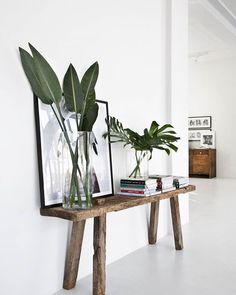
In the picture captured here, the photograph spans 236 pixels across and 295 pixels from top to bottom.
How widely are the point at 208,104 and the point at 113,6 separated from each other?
7.30 metres

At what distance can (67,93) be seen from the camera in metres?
2.19

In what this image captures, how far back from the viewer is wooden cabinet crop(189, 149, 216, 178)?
920 cm

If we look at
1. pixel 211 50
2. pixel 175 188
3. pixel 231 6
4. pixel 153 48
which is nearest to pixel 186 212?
pixel 175 188

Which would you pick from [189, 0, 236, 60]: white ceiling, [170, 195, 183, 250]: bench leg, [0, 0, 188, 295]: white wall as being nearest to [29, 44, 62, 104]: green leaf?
[0, 0, 188, 295]: white wall

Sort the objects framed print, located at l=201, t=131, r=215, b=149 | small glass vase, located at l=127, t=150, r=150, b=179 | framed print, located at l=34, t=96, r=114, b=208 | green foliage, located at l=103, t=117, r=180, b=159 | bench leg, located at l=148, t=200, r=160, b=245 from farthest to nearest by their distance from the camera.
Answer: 1. framed print, located at l=201, t=131, r=215, b=149
2. bench leg, located at l=148, t=200, r=160, b=245
3. small glass vase, located at l=127, t=150, r=150, b=179
4. green foliage, located at l=103, t=117, r=180, b=159
5. framed print, located at l=34, t=96, r=114, b=208

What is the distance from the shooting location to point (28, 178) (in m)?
2.15

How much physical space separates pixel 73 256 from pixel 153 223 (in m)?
1.24

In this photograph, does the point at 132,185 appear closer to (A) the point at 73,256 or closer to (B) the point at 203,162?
(A) the point at 73,256

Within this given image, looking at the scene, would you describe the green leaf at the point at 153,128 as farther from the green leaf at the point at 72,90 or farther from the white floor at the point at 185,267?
the white floor at the point at 185,267

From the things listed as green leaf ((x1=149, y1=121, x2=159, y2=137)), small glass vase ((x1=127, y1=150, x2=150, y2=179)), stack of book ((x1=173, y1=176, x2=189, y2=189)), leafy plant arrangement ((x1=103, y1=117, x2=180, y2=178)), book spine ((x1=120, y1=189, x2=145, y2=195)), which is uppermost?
green leaf ((x1=149, y1=121, x2=159, y2=137))

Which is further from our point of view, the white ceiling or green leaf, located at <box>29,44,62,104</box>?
the white ceiling

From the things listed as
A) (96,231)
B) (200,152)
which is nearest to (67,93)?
(96,231)

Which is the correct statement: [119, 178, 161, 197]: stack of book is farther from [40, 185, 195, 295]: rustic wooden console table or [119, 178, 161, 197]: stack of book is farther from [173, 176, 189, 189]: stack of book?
[173, 176, 189, 189]: stack of book

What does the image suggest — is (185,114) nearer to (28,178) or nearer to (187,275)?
(187,275)
